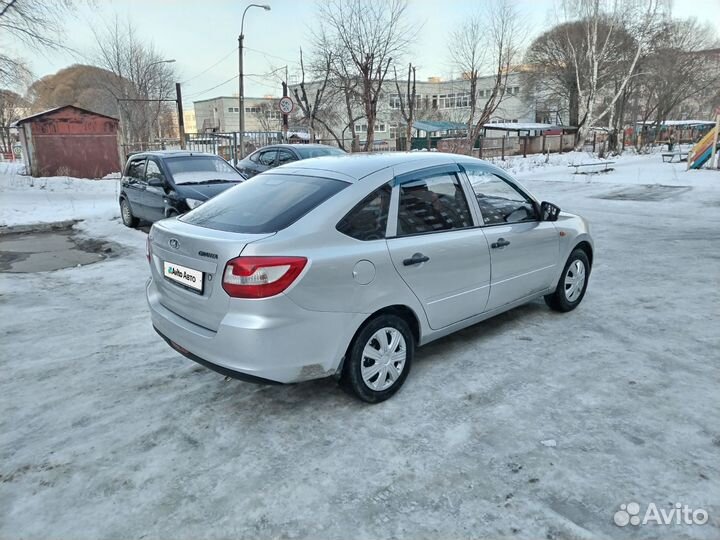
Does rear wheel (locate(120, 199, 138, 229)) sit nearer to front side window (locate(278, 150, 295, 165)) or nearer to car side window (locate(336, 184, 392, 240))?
front side window (locate(278, 150, 295, 165))

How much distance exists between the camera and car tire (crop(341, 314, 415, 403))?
9.98 feet

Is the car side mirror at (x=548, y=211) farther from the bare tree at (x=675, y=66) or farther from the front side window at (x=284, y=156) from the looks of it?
the bare tree at (x=675, y=66)

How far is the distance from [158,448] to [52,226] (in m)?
9.84

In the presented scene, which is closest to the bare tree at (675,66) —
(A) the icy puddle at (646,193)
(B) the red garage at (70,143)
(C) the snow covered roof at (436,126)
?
(C) the snow covered roof at (436,126)

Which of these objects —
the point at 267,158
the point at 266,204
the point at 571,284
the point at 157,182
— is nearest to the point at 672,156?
the point at 267,158

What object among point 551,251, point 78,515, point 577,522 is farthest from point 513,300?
point 78,515

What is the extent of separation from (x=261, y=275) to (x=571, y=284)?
3.47 metres

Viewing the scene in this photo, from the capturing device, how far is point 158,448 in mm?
2799

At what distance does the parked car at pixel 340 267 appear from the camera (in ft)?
8.87

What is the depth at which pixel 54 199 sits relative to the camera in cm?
1426

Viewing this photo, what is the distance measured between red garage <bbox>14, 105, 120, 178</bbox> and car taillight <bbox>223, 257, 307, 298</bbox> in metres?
20.6

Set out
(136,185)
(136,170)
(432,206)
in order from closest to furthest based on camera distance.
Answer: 1. (432,206)
2. (136,185)
3. (136,170)

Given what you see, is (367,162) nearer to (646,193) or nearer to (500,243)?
(500,243)

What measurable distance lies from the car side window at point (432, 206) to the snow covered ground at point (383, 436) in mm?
1123
